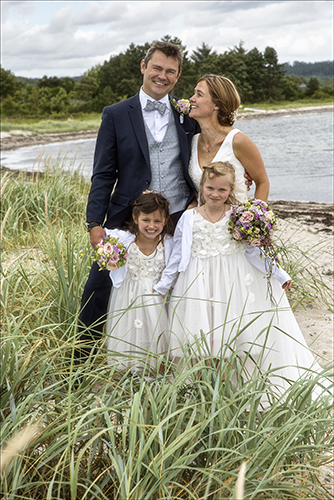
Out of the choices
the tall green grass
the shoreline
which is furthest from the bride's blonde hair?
the shoreline

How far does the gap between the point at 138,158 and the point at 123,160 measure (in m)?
0.14

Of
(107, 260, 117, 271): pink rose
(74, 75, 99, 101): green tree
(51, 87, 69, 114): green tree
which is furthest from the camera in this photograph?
(74, 75, 99, 101): green tree

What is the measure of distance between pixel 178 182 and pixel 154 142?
36 centimetres

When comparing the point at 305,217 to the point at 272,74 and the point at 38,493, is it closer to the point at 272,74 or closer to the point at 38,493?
the point at 38,493

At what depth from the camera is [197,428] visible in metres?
2.22

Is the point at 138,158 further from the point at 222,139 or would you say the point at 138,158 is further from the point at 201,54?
the point at 201,54

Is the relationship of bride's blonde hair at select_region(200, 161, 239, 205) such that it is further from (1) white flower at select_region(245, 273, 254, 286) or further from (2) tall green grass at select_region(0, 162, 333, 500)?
(2) tall green grass at select_region(0, 162, 333, 500)

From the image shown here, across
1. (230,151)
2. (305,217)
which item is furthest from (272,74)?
(230,151)

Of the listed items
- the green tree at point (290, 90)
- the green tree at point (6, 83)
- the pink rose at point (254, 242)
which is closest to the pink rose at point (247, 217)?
the pink rose at point (254, 242)

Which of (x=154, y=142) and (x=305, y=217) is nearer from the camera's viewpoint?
(x=154, y=142)

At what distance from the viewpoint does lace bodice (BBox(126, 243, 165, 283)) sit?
3.44 m

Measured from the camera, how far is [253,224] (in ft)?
10.2

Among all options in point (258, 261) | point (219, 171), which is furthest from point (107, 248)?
point (258, 261)

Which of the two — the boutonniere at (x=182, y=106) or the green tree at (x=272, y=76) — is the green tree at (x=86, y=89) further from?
the boutonniere at (x=182, y=106)
